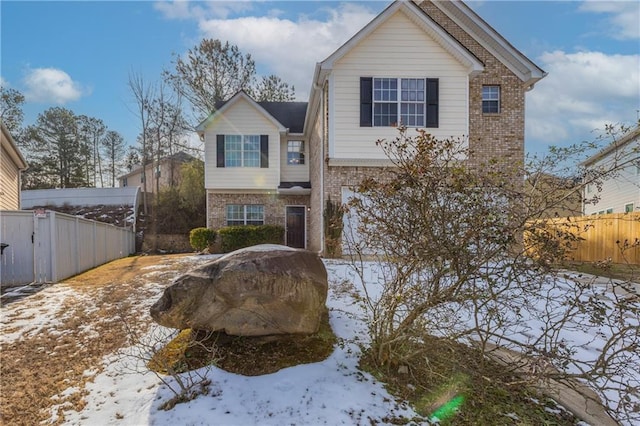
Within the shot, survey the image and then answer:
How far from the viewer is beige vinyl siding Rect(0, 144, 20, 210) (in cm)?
1249

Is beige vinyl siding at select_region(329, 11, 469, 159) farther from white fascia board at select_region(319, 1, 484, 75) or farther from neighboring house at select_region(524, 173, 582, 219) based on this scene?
Result: neighboring house at select_region(524, 173, 582, 219)

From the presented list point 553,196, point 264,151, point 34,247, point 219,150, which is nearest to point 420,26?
point 264,151

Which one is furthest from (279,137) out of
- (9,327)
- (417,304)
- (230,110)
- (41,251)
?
(417,304)

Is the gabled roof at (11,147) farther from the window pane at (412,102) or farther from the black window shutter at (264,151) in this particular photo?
the window pane at (412,102)

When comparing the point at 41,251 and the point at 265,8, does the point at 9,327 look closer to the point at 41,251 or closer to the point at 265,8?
the point at 41,251

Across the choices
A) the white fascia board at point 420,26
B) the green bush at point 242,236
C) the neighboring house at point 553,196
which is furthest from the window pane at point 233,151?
the neighboring house at point 553,196

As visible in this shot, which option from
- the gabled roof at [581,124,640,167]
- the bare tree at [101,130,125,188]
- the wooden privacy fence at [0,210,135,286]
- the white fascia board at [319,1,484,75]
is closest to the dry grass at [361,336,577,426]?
the gabled roof at [581,124,640,167]

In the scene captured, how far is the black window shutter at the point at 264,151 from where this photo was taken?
15.2 m

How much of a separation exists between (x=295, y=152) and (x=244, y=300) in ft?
42.4

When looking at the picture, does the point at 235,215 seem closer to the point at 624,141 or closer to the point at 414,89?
the point at 414,89

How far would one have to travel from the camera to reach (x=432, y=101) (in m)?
11.2

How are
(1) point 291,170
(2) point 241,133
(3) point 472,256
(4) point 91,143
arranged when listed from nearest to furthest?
(3) point 472,256 → (2) point 241,133 → (1) point 291,170 → (4) point 91,143

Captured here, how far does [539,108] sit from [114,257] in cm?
1728

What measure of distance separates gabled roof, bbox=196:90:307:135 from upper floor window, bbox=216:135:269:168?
3.23 feet
